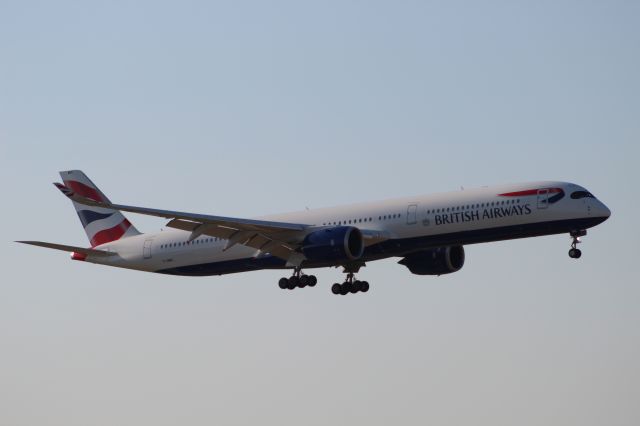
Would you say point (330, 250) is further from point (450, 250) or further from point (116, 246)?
point (116, 246)

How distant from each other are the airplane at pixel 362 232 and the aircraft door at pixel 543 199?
0.16ft

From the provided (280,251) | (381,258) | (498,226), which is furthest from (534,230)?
(280,251)

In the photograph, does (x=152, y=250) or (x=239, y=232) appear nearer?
(x=239, y=232)

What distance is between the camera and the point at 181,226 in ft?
218

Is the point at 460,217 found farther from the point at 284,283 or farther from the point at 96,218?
the point at 96,218

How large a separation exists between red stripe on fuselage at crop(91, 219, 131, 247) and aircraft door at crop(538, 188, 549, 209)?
26588 mm

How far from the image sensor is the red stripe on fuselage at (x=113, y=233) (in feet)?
258

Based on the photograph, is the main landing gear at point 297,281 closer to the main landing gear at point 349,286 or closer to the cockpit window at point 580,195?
→ the main landing gear at point 349,286

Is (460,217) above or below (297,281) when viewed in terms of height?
above

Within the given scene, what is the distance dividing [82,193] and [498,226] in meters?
28.1

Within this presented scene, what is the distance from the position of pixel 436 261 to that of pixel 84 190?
73.6 ft

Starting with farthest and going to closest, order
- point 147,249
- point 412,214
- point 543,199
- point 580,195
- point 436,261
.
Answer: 1. point 147,249
2. point 436,261
3. point 412,214
4. point 580,195
5. point 543,199

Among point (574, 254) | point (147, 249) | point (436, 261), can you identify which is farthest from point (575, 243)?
point (147, 249)

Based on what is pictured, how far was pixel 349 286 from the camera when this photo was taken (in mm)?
72750
